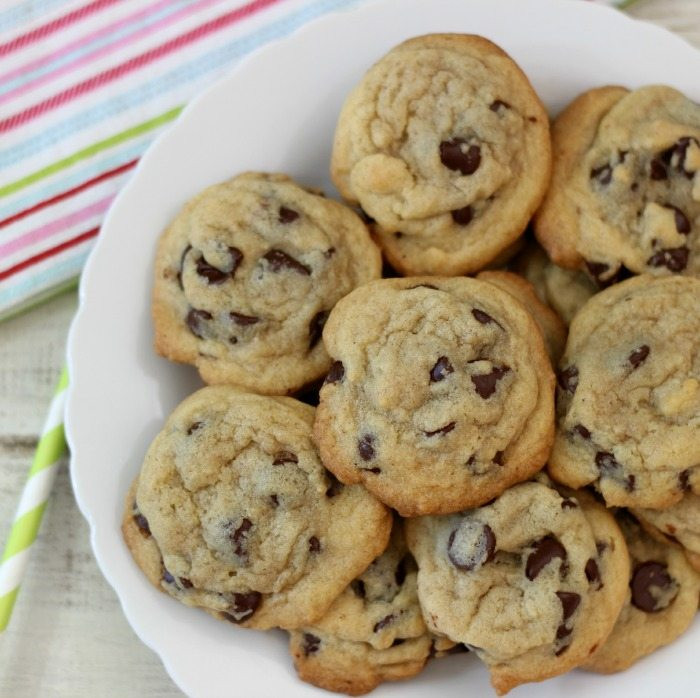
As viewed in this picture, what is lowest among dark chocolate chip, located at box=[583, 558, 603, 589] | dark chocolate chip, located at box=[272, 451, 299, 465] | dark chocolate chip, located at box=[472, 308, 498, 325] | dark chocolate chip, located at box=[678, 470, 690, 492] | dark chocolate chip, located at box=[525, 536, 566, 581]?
dark chocolate chip, located at box=[583, 558, 603, 589]

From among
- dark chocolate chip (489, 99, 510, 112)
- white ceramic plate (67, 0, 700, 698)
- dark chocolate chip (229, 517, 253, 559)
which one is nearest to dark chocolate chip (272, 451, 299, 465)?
dark chocolate chip (229, 517, 253, 559)

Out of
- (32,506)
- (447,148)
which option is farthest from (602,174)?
(32,506)

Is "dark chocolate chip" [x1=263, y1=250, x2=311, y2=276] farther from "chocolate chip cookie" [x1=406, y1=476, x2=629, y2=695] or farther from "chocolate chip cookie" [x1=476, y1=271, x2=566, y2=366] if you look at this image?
"chocolate chip cookie" [x1=406, y1=476, x2=629, y2=695]

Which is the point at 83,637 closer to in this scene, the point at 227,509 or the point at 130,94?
the point at 227,509

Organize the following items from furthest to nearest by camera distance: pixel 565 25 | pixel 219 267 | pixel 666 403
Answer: pixel 565 25, pixel 219 267, pixel 666 403

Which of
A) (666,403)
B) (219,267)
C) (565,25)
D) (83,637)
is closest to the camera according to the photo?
(666,403)

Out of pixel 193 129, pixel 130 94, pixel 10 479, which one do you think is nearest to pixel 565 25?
pixel 193 129

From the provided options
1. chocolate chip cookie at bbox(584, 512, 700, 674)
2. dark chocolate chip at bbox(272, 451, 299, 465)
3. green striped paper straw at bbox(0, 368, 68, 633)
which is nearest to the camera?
dark chocolate chip at bbox(272, 451, 299, 465)
